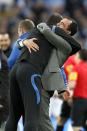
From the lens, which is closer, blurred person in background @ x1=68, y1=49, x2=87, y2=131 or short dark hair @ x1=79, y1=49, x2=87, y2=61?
blurred person in background @ x1=68, y1=49, x2=87, y2=131

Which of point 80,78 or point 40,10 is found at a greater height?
point 40,10

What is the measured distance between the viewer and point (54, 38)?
352 inches

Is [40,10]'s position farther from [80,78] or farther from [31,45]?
[31,45]

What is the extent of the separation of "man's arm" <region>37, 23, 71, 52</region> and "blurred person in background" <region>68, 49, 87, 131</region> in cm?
358

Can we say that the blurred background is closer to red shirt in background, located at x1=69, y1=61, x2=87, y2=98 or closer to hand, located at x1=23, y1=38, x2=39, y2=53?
red shirt in background, located at x1=69, y1=61, x2=87, y2=98

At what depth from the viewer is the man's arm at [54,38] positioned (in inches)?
352

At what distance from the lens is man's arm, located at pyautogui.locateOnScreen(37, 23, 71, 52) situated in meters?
8.94

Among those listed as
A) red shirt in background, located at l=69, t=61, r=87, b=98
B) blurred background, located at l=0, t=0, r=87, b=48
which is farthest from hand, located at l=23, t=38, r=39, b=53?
blurred background, located at l=0, t=0, r=87, b=48

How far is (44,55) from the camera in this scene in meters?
8.96

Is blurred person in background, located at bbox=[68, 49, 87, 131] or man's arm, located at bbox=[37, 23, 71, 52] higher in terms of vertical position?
man's arm, located at bbox=[37, 23, 71, 52]

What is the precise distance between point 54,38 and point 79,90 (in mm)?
3851

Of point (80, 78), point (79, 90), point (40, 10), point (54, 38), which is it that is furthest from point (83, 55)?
point (40, 10)

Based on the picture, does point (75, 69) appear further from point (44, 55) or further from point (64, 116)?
point (44, 55)

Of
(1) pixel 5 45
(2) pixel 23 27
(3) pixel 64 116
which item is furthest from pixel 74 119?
(2) pixel 23 27
